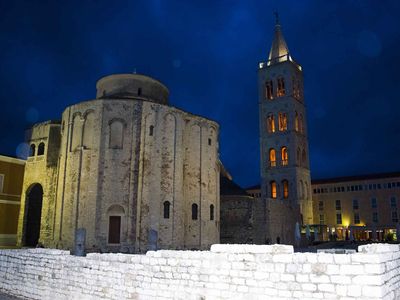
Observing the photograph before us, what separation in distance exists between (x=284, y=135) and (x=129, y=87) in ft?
80.9

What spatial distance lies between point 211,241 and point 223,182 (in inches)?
521

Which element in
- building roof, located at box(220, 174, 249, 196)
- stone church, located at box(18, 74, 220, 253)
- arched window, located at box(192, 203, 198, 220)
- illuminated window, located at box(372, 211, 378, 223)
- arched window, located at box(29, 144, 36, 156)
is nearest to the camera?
stone church, located at box(18, 74, 220, 253)

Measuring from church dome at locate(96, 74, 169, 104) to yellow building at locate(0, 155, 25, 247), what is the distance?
8.51 metres

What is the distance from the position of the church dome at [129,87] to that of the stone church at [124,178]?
76mm

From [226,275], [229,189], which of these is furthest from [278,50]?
[226,275]

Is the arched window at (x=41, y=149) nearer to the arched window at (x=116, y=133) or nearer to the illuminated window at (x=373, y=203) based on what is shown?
the arched window at (x=116, y=133)

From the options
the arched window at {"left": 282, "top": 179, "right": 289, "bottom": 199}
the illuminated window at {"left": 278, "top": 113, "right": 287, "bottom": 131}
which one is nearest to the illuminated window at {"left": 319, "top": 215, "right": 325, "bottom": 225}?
the arched window at {"left": 282, "top": 179, "right": 289, "bottom": 199}

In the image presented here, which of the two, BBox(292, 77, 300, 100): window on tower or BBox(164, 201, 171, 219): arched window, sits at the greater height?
BBox(292, 77, 300, 100): window on tower

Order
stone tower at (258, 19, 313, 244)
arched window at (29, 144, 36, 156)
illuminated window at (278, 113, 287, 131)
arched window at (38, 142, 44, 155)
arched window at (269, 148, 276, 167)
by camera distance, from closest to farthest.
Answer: arched window at (38, 142, 44, 155) → arched window at (29, 144, 36, 156) → stone tower at (258, 19, 313, 244) → arched window at (269, 148, 276, 167) → illuminated window at (278, 113, 287, 131)

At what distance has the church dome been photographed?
89.9 feet

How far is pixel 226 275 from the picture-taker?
7105mm

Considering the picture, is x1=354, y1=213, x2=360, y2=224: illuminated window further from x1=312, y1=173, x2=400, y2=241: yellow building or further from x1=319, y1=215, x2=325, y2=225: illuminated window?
x1=319, y1=215, x2=325, y2=225: illuminated window

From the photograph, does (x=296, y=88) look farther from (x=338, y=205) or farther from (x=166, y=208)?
(x=166, y=208)

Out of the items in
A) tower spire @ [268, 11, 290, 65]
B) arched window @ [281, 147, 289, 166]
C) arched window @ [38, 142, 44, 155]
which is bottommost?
arched window @ [38, 142, 44, 155]
